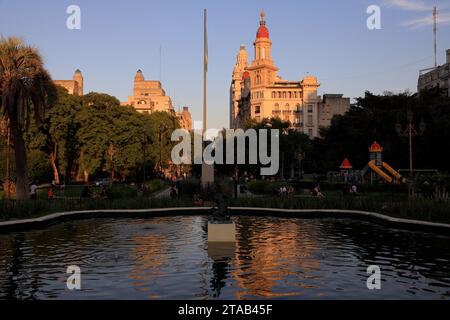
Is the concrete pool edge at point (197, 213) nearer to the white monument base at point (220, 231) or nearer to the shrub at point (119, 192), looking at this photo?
the white monument base at point (220, 231)

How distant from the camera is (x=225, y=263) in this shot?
37.9 feet

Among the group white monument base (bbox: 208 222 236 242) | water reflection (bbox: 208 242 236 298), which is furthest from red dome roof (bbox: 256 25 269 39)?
water reflection (bbox: 208 242 236 298)

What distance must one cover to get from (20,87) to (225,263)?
761 inches

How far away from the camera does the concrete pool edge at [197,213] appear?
57.8ft

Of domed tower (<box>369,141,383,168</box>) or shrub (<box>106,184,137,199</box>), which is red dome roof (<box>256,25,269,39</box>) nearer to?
domed tower (<box>369,141,383,168</box>)

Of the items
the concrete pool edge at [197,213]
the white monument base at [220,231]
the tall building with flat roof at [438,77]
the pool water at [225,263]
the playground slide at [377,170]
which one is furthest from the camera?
the tall building with flat roof at [438,77]

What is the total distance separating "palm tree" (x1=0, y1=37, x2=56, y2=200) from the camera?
84.5 ft

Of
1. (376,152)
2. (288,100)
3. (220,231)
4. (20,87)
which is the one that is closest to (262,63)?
(288,100)

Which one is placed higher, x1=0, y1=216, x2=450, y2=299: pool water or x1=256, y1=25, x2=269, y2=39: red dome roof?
x1=256, y1=25, x2=269, y2=39: red dome roof

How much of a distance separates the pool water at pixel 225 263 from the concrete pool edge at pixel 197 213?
652 millimetres

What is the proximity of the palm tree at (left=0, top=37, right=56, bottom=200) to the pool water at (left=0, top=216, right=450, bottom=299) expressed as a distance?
9907 mm

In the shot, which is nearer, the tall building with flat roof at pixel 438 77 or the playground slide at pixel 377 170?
the playground slide at pixel 377 170

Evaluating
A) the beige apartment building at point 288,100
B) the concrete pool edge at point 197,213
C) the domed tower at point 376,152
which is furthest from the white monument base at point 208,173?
the beige apartment building at point 288,100
